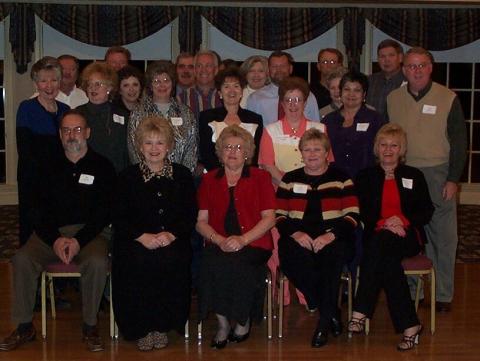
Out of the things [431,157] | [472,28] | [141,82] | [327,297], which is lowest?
[327,297]

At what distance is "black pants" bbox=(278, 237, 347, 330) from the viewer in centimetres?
454

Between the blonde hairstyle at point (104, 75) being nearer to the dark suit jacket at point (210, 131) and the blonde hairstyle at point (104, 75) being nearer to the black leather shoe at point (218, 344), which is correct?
the dark suit jacket at point (210, 131)

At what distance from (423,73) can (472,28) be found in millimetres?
4917

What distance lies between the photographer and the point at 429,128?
16.6 ft

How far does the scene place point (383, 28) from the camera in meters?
9.59

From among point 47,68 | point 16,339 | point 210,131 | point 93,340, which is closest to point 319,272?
point 210,131

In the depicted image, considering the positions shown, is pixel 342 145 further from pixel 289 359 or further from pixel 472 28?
pixel 472 28

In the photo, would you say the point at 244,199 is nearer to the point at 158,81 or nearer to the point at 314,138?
the point at 314,138

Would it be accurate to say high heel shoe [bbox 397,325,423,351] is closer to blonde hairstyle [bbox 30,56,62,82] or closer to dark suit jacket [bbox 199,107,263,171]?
dark suit jacket [bbox 199,107,263,171]

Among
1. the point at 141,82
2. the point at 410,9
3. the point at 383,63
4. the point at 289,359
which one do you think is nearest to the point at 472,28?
the point at 410,9

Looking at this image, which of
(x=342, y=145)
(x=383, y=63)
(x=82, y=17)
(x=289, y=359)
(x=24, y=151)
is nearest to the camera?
(x=289, y=359)

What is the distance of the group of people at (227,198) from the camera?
14.7 feet

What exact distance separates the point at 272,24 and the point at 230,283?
5.65 m

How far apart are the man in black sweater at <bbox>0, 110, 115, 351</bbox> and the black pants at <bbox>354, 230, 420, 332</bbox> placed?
1482 millimetres
